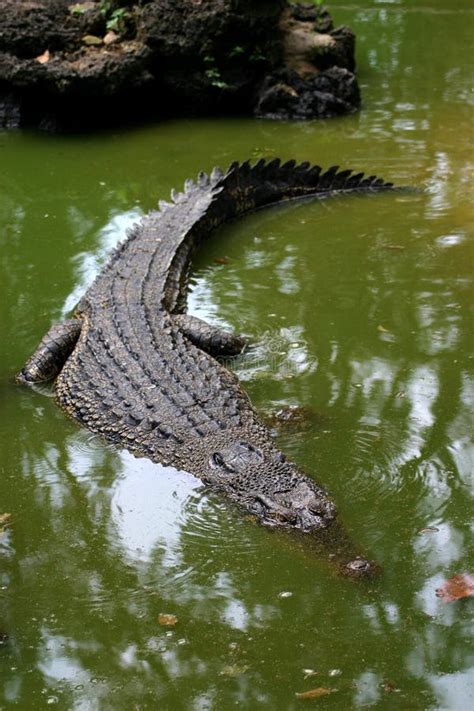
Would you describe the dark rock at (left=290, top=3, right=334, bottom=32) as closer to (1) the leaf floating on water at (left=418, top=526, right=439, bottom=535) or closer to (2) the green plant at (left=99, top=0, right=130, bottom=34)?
(2) the green plant at (left=99, top=0, right=130, bottom=34)

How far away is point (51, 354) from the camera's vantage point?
5.99 meters

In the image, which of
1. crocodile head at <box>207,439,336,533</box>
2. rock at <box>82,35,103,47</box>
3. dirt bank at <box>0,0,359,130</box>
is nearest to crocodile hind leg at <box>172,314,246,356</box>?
crocodile head at <box>207,439,336,533</box>

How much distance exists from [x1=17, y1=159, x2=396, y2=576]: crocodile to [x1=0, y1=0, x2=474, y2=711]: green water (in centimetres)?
12

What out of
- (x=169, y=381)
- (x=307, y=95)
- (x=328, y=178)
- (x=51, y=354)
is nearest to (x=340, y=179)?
(x=328, y=178)

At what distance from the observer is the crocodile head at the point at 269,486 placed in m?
4.23

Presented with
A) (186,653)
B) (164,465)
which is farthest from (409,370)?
(186,653)

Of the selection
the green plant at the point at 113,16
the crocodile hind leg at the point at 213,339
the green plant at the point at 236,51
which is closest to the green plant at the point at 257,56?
the green plant at the point at 236,51

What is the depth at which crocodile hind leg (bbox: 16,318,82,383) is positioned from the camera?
590cm

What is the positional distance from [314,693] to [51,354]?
3261 mm

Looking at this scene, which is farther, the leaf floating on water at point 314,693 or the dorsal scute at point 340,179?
the dorsal scute at point 340,179

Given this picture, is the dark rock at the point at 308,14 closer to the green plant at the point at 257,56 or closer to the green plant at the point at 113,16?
the green plant at the point at 257,56

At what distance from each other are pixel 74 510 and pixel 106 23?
27.3 feet

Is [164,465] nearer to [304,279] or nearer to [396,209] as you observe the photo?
[304,279]

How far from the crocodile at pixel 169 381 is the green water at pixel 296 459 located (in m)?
0.12
